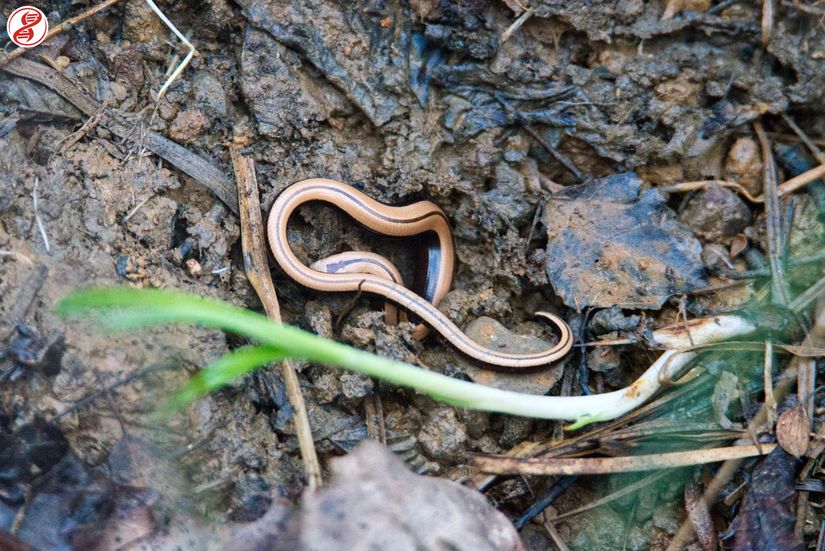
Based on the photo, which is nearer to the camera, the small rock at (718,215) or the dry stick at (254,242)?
the dry stick at (254,242)

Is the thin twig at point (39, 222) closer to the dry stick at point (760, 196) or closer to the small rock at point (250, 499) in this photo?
the small rock at point (250, 499)

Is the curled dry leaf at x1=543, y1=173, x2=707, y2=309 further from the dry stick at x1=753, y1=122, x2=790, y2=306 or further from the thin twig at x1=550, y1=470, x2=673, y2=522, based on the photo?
the thin twig at x1=550, y1=470, x2=673, y2=522

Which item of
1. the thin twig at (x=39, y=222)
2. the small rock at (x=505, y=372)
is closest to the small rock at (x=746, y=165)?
the small rock at (x=505, y=372)

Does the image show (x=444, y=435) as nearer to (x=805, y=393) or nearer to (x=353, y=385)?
(x=353, y=385)

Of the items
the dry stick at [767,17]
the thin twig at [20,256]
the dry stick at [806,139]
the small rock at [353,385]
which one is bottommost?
the small rock at [353,385]

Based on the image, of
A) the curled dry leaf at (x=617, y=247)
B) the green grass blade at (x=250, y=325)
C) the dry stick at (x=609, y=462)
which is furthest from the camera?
the curled dry leaf at (x=617, y=247)

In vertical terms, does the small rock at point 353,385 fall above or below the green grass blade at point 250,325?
below

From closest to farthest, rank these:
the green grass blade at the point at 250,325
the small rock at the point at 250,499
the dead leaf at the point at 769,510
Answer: the green grass blade at the point at 250,325 < the small rock at the point at 250,499 < the dead leaf at the point at 769,510

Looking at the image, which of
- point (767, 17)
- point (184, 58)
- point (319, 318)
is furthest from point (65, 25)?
point (767, 17)
